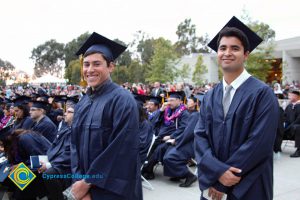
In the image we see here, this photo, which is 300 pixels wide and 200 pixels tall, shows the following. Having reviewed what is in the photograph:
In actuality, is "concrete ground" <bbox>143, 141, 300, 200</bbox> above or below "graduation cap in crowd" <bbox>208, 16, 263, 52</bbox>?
below

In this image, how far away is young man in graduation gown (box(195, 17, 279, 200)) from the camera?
209 centimetres

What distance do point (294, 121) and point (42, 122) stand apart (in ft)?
19.4

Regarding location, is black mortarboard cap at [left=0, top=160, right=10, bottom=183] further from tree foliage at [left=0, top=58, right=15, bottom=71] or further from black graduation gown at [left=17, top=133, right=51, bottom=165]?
tree foliage at [left=0, top=58, right=15, bottom=71]

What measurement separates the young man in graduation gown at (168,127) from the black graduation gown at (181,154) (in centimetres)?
22

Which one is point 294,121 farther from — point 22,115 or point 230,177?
point 230,177

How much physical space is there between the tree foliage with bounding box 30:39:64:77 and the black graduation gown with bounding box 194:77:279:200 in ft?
205

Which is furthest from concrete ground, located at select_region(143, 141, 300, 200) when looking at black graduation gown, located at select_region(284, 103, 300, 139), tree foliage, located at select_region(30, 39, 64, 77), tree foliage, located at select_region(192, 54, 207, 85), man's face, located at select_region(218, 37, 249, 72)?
tree foliage, located at select_region(30, 39, 64, 77)

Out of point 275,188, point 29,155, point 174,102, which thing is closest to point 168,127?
point 174,102

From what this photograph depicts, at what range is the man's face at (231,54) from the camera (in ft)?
7.52

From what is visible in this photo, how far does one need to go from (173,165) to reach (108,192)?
11.9 ft

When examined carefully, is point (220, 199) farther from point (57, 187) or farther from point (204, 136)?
point (57, 187)

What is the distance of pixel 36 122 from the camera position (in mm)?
5855

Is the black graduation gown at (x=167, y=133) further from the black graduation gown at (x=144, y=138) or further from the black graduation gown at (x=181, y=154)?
the black graduation gown at (x=144, y=138)

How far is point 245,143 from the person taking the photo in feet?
6.88
